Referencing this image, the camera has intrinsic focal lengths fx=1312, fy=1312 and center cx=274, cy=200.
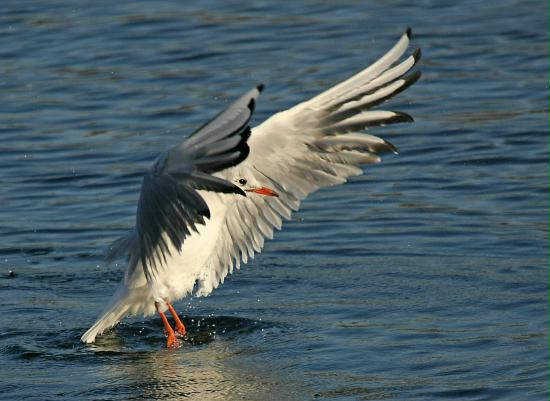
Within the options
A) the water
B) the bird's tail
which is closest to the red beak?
the water

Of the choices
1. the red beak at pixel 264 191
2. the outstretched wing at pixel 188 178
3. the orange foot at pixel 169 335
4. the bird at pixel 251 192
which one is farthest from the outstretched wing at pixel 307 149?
the outstretched wing at pixel 188 178

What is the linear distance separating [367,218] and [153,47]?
692 cm

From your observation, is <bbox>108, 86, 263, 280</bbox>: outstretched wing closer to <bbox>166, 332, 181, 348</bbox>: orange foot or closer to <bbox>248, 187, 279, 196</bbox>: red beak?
<bbox>248, 187, 279, 196</bbox>: red beak

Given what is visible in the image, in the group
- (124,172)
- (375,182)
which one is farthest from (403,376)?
(124,172)

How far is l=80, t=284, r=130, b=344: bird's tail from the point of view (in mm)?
8023

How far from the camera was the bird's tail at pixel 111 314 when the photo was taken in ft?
26.3

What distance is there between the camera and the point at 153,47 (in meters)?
16.9

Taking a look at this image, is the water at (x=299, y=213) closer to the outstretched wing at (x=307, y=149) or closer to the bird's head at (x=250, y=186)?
the outstretched wing at (x=307, y=149)

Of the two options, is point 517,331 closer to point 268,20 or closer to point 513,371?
point 513,371

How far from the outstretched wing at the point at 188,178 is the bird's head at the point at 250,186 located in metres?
0.64

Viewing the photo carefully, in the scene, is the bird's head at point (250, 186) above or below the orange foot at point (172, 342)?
above

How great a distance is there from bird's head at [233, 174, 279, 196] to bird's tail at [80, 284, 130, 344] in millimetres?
1005

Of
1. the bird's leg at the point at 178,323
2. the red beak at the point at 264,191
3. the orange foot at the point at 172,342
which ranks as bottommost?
the orange foot at the point at 172,342

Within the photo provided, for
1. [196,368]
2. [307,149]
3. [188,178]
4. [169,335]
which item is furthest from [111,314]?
[188,178]
